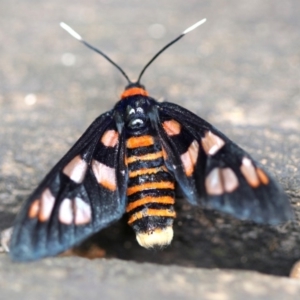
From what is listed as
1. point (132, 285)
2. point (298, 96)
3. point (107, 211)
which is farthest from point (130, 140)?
point (298, 96)

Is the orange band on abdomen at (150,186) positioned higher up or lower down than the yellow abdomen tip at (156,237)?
higher up

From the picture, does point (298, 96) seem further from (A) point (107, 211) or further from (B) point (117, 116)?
(A) point (107, 211)

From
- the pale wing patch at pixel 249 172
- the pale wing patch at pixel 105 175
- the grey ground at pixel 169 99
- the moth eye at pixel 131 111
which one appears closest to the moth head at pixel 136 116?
the moth eye at pixel 131 111

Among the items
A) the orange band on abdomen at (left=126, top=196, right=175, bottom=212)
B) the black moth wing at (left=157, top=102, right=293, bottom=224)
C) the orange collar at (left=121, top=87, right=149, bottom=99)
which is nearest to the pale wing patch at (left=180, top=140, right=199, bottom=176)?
the black moth wing at (left=157, top=102, right=293, bottom=224)

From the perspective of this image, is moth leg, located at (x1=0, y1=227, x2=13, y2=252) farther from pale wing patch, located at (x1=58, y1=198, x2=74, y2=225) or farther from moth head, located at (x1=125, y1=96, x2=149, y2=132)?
moth head, located at (x1=125, y1=96, x2=149, y2=132)

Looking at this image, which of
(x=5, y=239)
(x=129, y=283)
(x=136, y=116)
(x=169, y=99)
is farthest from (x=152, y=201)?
(x=169, y=99)

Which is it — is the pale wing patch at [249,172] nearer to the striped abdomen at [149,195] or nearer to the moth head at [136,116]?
the striped abdomen at [149,195]
